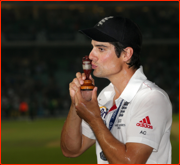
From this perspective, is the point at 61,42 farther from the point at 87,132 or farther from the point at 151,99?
the point at 151,99

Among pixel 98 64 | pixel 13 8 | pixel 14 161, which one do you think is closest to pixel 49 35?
pixel 13 8

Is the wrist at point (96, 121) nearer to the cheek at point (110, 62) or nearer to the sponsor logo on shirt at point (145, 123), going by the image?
the sponsor logo on shirt at point (145, 123)

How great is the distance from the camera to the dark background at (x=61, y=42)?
26.3 metres

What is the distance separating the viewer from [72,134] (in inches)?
97.0

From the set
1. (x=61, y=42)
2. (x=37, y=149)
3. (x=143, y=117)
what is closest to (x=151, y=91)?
(x=143, y=117)

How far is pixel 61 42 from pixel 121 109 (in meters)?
26.4

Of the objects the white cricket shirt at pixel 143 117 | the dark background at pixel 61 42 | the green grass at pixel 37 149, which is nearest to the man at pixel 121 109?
the white cricket shirt at pixel 143 117

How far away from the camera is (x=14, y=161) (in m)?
7.96

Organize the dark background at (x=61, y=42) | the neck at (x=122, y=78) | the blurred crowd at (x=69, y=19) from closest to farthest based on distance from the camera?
1. the neck at (x=122, y=78)
2. the dark background at (x=61, y=42)
3. the blurred crowd at (x=69, y=19)

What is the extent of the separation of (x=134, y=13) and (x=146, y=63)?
5.70 meters

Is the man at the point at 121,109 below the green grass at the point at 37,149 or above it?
above

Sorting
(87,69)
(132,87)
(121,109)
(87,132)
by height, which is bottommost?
(87,132)

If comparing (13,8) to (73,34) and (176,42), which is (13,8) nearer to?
(73,34)

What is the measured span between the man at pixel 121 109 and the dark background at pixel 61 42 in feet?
73.2
